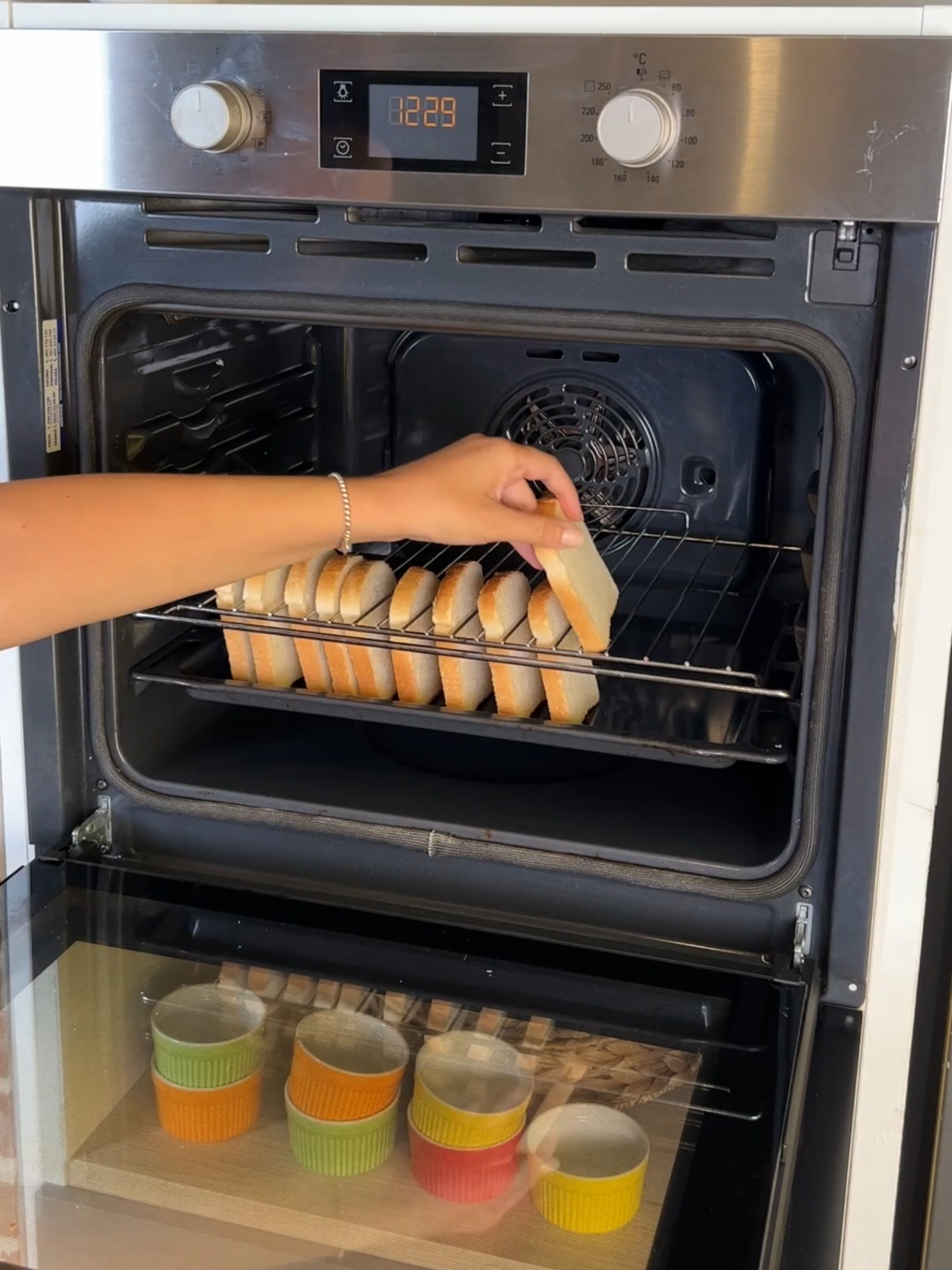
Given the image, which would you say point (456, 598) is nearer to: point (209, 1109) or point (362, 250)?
point (362, 250)

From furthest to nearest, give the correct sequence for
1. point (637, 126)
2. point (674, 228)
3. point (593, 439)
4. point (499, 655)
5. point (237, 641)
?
point (593, 439)
point (237, 641)
point (499, 655)
point (674, 228)
point (637, 126)

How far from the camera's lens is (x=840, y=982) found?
1180mm

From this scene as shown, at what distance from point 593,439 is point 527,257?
1.43ft

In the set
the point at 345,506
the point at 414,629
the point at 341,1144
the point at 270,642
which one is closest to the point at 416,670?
the point at 414,629

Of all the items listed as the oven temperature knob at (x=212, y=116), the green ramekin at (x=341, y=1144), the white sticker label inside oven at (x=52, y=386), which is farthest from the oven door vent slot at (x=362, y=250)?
the green ramekin at (x=341, y=1144)

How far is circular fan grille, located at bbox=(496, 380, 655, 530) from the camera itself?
153 centimetres

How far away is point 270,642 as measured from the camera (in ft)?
4.52

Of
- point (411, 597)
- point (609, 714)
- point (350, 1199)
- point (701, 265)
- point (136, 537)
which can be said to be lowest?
point (350, 1199)

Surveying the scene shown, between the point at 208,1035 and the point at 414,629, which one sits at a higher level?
the point at 414,629

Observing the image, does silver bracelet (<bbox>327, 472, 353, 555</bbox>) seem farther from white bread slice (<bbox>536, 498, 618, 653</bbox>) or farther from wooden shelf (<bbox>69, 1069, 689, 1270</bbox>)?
wooden shelf (<bbox>69, 1069, 689, 1270</bbox>)

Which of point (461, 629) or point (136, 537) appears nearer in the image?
point (136, 537)

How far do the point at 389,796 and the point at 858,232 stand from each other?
2.17 ft

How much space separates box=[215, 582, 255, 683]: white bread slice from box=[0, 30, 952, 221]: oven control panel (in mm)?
401

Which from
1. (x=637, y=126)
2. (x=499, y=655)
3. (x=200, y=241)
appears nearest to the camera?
(x=637, y=126)
